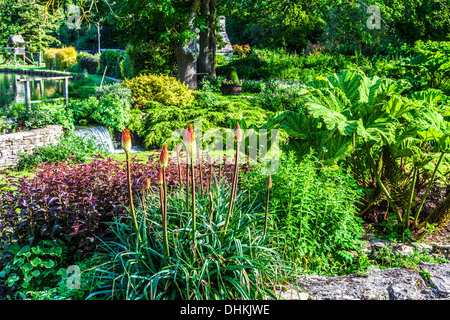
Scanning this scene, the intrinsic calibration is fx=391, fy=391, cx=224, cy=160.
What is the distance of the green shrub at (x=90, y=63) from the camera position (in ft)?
88.5

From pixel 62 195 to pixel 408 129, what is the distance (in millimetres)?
3177

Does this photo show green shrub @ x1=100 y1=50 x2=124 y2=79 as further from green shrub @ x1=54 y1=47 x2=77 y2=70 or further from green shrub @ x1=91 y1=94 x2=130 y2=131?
green shrub @ x1=91 y1=94 x2=130 y2=131

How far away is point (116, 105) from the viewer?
9.44 m

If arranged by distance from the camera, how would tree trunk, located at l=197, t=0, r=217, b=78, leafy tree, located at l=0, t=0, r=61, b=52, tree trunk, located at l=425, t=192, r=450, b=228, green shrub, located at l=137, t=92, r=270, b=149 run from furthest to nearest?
1. leafy tree, located at l=0, t=0, r=61, b=52
2. tree trunk, located at l=197, t=0, r=217, b=78
3. green shrub, located at l=137, t=92, r=270, b=149
4. tree trunk, located at l=425, t=192, r=450, b=228

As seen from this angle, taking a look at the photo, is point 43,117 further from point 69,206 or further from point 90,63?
point 90,63

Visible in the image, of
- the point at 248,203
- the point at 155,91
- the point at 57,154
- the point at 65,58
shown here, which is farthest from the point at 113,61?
the point at 248,203

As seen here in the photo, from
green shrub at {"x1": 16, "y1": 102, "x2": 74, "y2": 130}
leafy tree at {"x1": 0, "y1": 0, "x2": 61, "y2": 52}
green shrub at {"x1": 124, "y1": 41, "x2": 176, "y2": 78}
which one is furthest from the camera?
leafy tree at {"x1": 0, "y1": 0, "x2": 61, "y2": 52}

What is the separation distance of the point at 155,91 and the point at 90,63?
18344 millimetres

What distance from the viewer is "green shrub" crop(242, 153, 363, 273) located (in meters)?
3.21

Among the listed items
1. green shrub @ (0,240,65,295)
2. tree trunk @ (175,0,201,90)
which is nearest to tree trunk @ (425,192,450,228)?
green shrub @ (0,240,65,295)

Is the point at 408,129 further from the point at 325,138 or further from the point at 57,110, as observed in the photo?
the point at 57,110

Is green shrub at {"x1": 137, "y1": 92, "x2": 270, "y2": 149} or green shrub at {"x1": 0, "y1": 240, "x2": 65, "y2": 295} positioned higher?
green shrub at {"x1": 137, "y1": 92, "x2": 270, "y2": 149}

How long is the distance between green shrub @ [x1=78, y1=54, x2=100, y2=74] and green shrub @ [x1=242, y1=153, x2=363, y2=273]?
25.8 meters
